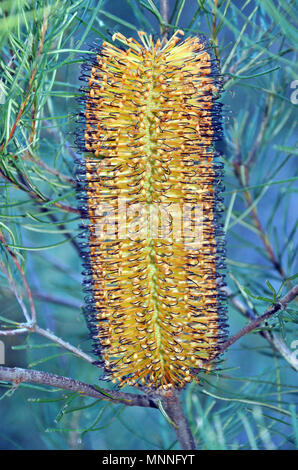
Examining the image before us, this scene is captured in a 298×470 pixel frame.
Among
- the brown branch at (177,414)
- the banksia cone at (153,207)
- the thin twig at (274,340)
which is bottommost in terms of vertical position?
the brown branch at (177,414)

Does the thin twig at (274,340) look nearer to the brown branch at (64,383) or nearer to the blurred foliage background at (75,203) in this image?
the blurred foliage background at (75,203)

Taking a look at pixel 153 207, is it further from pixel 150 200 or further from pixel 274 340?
pixel 274 340

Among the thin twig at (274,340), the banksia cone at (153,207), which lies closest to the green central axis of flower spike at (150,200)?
the banksia cone at (153,207)

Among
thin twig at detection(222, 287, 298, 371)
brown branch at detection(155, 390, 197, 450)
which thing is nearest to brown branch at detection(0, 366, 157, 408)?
brown branch at detection(155, 390, 197, 450)

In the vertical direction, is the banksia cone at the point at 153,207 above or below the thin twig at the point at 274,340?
above

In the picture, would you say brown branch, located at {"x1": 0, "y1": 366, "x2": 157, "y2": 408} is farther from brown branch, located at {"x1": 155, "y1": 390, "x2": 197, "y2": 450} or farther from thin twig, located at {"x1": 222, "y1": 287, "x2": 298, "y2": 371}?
thin twig, located at {"x1": 222, "y1": 287, "x2": 298, "y2": 371}
